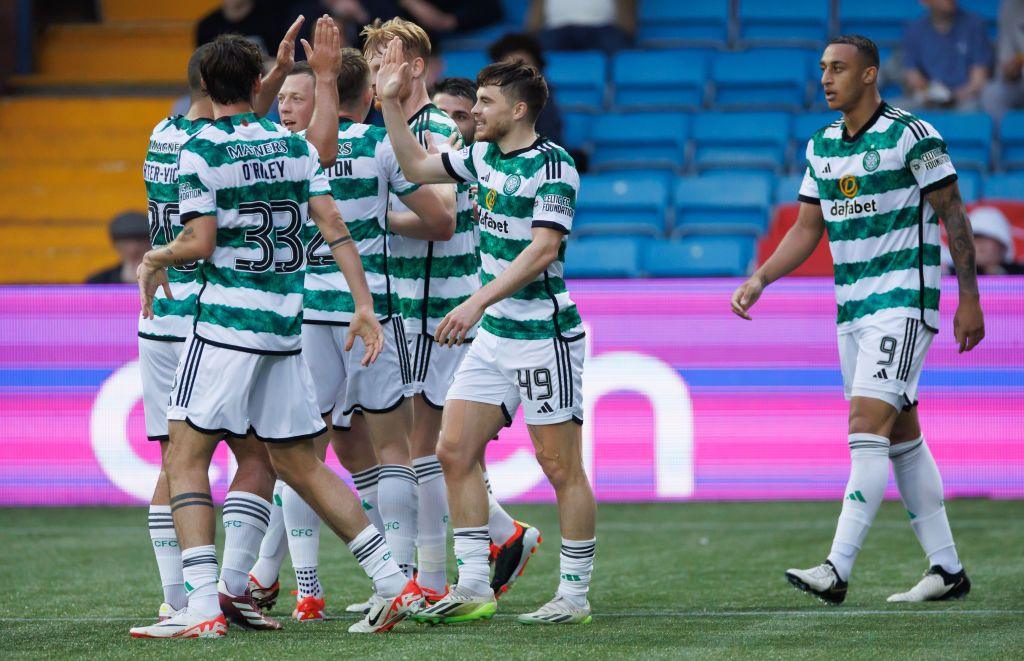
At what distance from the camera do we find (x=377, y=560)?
5395mm

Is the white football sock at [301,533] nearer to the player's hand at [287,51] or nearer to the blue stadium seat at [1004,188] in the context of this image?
the player's hand at [287,51]

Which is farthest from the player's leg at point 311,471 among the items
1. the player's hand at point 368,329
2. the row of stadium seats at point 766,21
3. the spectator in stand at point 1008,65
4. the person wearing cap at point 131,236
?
the row of stadium seats at point 766,21

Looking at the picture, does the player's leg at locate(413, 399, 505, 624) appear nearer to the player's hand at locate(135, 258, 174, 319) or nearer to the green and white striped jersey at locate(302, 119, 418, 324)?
the green and white striped jersey at locate(302, 119, 418, 324)

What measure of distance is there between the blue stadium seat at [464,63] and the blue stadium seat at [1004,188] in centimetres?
422

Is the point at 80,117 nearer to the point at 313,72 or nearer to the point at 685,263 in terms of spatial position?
the point at 685,263

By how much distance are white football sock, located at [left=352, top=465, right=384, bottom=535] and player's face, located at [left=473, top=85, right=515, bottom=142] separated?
5.10 feet

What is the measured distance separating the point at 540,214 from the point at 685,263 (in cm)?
584

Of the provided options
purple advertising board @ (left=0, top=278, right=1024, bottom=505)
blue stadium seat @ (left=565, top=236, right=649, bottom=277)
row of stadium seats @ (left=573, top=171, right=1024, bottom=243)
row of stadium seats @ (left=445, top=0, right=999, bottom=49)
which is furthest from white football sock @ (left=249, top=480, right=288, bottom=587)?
row of stadium seats @ (left=445, top=0, right=999, bottom=49)

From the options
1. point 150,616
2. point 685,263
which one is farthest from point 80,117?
point 150,616

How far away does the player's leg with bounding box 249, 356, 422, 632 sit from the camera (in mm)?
5293

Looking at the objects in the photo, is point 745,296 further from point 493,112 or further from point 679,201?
point 679,201

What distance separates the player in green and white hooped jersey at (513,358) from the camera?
5645 mm

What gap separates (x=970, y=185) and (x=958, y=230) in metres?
5.78

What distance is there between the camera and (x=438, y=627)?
5.58 m
